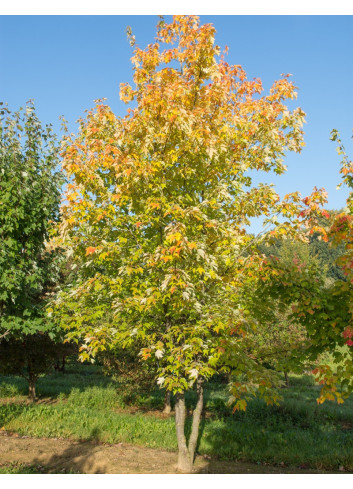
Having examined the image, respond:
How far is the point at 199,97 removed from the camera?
7.89 m

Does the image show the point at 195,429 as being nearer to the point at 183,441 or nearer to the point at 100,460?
the point at 183,441

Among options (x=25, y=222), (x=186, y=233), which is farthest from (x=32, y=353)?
(x=186, y=233)

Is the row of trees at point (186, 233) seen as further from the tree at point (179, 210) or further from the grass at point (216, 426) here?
the grass at point (216, 426)

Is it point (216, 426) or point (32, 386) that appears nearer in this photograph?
point (216, 426)

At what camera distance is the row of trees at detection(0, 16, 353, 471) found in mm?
6387

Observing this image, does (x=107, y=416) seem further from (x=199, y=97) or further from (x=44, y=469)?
(x=199, y=97)

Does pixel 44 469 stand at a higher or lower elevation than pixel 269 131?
lower

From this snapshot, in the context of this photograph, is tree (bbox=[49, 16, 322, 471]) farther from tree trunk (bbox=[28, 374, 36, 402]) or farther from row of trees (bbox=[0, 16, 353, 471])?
tree trunk (bbox=[28, 374, 36, 402])

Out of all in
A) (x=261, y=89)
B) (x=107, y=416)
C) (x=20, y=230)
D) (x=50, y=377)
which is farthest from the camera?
(x=50, y=377)

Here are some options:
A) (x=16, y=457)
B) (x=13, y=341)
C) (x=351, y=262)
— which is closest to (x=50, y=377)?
(x=13, y=341)

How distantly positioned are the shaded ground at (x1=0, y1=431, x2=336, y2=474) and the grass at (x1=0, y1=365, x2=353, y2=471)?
1.88 feet

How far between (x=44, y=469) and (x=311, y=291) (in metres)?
6.68

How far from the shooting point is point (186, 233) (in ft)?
23.9

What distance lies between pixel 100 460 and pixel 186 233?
5643 millimetres
